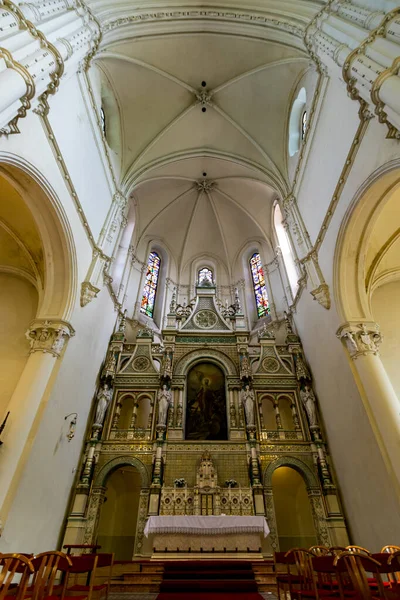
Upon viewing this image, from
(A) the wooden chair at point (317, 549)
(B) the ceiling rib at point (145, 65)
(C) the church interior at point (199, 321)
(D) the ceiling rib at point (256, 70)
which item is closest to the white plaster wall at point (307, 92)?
(C) the church interior at point (199, 321)

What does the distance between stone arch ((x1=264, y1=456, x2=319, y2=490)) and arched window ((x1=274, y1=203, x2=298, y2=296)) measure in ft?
23.1

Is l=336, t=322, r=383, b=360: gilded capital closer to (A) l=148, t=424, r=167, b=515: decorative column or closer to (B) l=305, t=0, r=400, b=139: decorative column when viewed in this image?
(B) l=305, t=0, r=400, b=139: decorative column

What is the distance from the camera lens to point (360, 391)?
7465mm

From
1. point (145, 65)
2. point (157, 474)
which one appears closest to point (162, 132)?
point (145, 65)

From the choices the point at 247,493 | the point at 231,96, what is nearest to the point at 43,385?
the point at 247,493

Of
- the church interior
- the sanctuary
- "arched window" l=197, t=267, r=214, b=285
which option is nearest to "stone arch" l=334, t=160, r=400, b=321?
the church interior

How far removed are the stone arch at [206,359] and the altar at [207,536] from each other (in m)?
4.85

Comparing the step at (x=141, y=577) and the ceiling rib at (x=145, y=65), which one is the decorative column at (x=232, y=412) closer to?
the step at (x=141, y=577)

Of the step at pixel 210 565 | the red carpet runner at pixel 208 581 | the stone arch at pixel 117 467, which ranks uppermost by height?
the stone arch at pixel 117 467

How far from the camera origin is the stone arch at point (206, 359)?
38.6 ft

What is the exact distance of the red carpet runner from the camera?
5.15 m

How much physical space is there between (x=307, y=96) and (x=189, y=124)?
5830 mm

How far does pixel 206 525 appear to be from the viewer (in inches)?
304

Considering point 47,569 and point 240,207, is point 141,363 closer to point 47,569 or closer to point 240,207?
point 47,569
